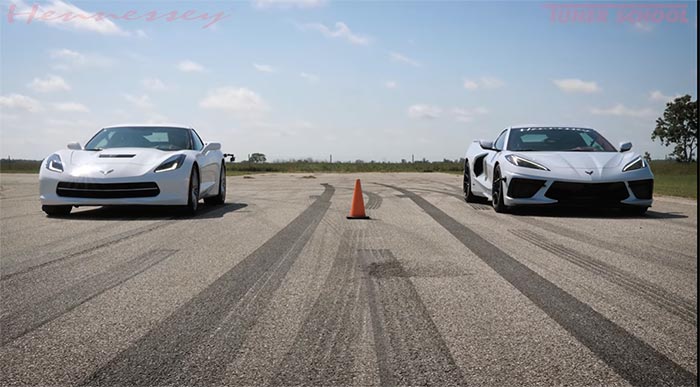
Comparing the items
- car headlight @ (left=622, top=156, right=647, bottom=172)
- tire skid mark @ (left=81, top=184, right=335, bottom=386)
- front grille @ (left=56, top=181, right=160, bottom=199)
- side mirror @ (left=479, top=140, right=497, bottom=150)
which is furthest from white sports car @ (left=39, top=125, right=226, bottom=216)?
car headlight @ (left=622, top=156, right=647, bottom=172)

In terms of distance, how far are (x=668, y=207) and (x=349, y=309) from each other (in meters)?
9.92

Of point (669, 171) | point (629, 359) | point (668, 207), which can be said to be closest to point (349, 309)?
point (629, 359)

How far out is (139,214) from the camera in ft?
32.4

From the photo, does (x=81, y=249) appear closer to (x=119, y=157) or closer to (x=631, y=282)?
(x=119, y=157)

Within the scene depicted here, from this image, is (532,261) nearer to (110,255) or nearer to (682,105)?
(110,255)

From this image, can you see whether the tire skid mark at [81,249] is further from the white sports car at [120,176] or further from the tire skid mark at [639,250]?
the tire skid mark at [639,250]

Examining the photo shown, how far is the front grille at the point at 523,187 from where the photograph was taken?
979 centimetres

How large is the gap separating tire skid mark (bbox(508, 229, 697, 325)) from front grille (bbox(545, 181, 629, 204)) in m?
3.01

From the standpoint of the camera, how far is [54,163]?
955 centimetres

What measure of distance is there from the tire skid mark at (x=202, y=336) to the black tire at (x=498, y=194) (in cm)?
565

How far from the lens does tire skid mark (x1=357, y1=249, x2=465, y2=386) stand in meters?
2.69

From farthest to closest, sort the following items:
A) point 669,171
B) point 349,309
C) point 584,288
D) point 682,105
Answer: point 682,105
point 669,171
point 584,288
point 349,309

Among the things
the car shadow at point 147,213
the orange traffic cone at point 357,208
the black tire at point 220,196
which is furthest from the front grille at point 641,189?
the black tire at point 220,196

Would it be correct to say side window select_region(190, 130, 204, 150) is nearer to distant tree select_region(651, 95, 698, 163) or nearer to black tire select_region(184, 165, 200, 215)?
black tire select_region(184, 165, 200, 215)
